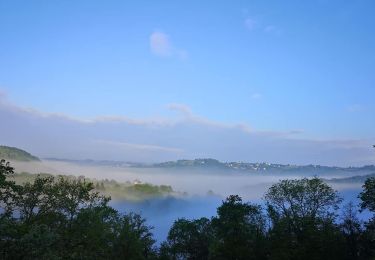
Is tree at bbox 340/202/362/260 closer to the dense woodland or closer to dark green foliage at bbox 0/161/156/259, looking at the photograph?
the dense woodland

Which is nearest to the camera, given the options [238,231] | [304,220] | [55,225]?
[55,225]

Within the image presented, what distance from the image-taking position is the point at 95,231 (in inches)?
1849

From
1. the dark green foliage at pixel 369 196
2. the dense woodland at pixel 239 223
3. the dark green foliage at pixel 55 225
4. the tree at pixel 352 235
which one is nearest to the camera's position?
the dark green foliage at pixel 55 225

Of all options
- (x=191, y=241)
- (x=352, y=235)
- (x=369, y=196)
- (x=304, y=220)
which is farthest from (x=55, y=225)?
(x=191, y=241)

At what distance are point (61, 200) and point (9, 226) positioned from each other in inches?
1215

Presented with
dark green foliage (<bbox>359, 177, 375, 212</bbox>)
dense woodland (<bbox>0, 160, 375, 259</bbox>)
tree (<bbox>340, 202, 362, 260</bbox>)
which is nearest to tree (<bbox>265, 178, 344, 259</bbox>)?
dense woodland (<bbox>0, 160, 375, 259</bbox>)

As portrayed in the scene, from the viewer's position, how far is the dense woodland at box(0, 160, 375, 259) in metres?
45.8

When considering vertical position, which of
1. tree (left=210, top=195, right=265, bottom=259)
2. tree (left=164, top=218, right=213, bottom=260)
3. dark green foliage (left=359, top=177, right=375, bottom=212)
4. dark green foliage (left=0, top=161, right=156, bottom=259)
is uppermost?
dark green foliage (left=359, top=177, right=375, bottom=212)

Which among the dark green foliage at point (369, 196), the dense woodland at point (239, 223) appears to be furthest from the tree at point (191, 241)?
the dark green foliage at point (369, 196)

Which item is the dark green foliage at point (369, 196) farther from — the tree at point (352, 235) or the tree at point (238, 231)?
the tree at point (352, 235)

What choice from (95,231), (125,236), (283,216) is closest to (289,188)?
(283,216)

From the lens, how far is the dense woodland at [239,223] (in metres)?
45.8

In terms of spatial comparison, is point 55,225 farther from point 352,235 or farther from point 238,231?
point 352,235

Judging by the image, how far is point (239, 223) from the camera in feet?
253
